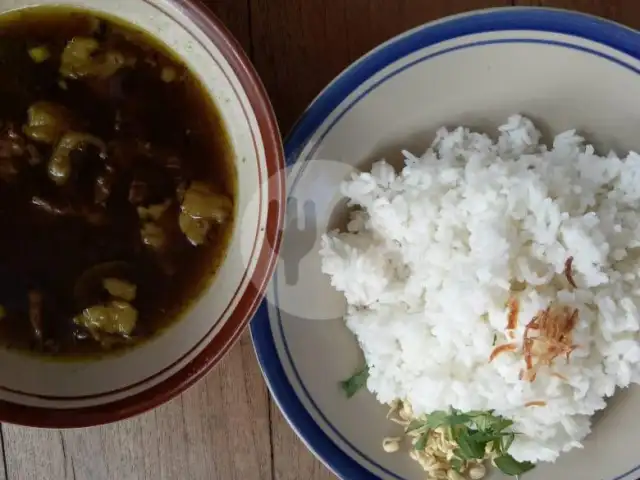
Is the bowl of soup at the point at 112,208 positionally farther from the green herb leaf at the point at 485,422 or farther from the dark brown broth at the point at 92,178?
the green herb leaf at the point at 485,422

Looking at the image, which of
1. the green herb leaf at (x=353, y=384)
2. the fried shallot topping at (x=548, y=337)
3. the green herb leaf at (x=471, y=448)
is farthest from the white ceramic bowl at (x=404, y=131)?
the fried shallot topping at (x=548, y=337)

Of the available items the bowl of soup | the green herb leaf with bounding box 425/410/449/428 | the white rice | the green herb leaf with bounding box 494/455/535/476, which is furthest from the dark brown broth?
the green herb leaf with bounding box 494/455/535/476

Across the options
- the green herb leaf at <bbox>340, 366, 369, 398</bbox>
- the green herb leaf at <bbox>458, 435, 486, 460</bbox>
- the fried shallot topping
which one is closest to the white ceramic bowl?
the green herb leaf at <bbox>340, 366, 369, 398</bbox>

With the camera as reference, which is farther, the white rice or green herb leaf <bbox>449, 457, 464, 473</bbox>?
green herb leaf <bbox>449, 457, 464, 473</bbox>

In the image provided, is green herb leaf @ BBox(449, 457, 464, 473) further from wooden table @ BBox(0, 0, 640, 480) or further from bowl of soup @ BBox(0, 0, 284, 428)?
bowl of soup @ BBox(0, 0, 284, 428)

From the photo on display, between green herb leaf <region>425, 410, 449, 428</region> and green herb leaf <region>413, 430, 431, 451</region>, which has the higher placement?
green herb leaf <region>425, 410, 449, 428</region>

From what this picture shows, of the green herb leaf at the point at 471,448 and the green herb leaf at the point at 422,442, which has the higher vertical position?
the green herb leaf at the point at 471,448
